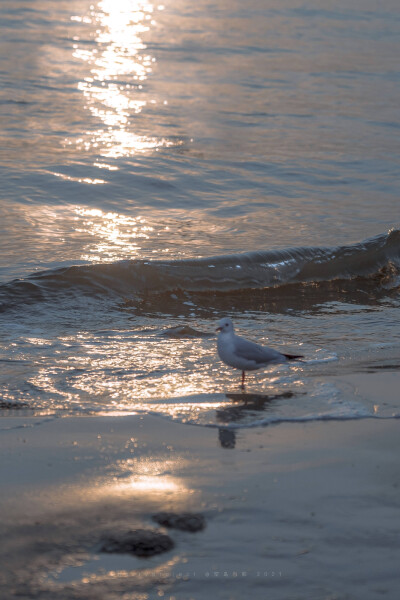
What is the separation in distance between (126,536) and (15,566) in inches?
17.8

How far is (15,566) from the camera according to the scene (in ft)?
9.52

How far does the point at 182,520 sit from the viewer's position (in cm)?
323

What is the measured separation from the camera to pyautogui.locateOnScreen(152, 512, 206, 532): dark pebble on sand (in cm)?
318

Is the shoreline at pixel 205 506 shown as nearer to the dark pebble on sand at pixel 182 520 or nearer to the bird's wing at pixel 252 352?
the dark pebble on sand at pixel 182 520

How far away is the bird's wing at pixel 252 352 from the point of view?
5102 mm

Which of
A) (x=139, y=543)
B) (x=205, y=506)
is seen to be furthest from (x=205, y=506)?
(x=139, y=543)

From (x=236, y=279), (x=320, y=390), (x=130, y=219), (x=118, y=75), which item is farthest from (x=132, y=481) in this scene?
(x=118, y=75)

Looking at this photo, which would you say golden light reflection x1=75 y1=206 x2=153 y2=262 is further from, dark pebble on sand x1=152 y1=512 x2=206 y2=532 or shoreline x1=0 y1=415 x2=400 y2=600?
dark pebble on sand x1=152 y1=512 x2=206 y2=532

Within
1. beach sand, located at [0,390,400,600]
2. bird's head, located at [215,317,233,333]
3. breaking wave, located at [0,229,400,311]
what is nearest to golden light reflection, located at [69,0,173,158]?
breaking wave, located at [0,229,400,311]

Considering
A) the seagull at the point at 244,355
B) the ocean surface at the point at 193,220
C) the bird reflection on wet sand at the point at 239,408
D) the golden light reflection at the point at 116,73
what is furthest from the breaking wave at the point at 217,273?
the golden light reflection at the point at 116,73

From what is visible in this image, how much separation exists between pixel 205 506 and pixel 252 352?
6.24ft

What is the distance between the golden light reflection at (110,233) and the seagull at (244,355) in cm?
366

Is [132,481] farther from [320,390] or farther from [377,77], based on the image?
[377,77]

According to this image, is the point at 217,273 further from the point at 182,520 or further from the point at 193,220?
the point at 182,520
